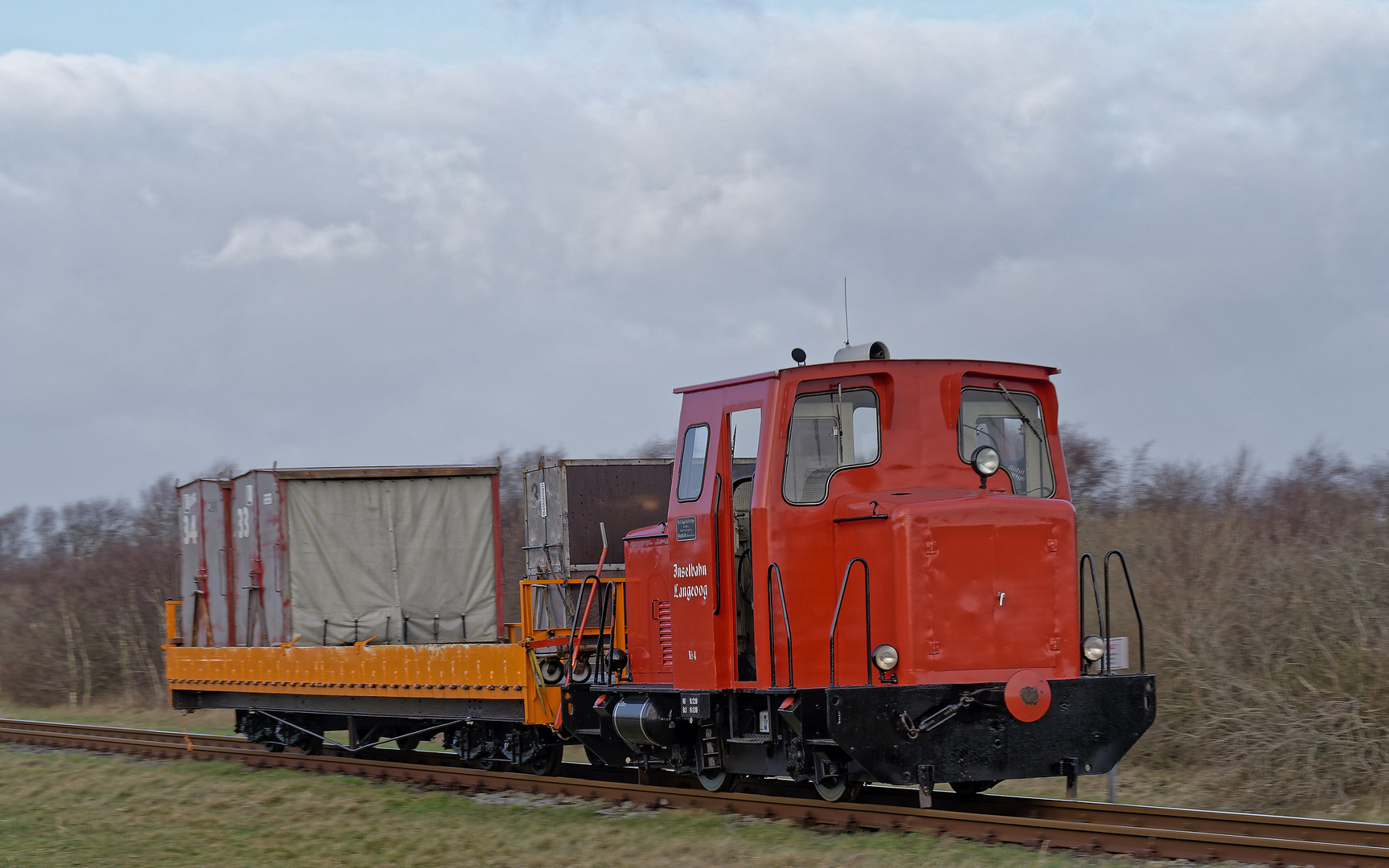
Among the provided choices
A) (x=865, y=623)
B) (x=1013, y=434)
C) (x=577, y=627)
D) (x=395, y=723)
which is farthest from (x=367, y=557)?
(x=1013, y=434)

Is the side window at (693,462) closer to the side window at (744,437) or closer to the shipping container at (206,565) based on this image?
the side window at (744,437)

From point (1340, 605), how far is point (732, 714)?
5602 mm

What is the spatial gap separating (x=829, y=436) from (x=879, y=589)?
1091mm

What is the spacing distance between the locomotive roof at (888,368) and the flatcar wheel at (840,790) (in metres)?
2.72

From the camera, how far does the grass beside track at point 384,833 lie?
7.63 m

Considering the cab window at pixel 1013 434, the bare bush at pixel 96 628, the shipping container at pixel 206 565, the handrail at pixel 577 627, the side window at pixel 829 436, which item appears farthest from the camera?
the bare bush at pixel 96 628

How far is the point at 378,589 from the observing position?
558 inches

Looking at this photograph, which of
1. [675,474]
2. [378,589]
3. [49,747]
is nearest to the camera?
[675,474]

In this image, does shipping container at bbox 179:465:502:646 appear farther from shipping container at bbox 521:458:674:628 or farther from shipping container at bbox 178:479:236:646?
shipping container at bbox 521:458:674:628

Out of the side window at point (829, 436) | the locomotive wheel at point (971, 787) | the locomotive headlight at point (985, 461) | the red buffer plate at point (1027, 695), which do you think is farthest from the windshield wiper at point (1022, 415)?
the locomotive wheel at point (971, 787)

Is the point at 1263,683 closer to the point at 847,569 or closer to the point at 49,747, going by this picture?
the point at 847,569

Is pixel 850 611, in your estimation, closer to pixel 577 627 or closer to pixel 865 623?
pixel 865 623

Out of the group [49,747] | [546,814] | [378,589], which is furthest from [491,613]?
[49,747]

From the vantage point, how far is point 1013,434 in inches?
356
